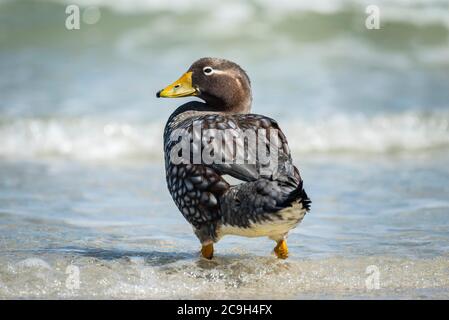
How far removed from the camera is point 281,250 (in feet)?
21.6

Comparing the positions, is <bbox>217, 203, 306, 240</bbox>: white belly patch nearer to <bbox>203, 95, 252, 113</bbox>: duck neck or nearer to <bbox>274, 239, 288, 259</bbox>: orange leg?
<bbox>274, 239, 288, 259</bbox>: orange leg

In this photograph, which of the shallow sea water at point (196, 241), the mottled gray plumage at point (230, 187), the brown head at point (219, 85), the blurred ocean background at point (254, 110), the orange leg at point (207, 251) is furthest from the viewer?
the brown head at point (219, 85)

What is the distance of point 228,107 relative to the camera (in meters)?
6.96

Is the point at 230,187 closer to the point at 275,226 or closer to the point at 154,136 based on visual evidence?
the point at 275,226

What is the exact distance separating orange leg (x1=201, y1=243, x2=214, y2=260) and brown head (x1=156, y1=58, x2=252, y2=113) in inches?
46.7

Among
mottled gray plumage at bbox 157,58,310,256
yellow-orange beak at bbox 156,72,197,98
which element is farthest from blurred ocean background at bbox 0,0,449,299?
yellow-orange beak at bbox 156,72,197,98

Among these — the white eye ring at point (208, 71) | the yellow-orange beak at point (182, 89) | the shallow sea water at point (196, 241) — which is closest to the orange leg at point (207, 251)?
the shallow sea water at point (196, 241)

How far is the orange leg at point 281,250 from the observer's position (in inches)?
259

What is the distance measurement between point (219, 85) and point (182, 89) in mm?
345

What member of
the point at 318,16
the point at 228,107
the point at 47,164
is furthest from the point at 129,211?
the point at 318,16

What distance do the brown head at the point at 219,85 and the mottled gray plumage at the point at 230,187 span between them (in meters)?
0.20

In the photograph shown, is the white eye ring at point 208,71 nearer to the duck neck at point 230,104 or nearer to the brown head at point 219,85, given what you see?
the brown head at point 219,85

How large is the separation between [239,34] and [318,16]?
1.70 meters

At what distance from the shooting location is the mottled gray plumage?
5.71 m
